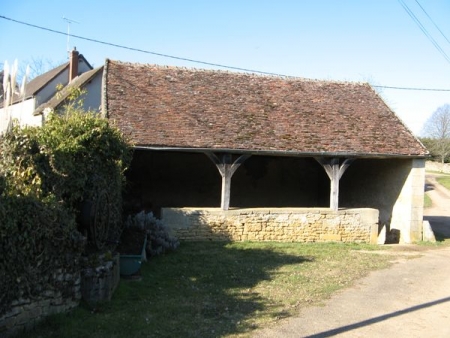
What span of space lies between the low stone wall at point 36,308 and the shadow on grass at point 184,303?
133 millimetres

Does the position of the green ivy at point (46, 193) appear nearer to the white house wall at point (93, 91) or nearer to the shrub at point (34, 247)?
the shrub at point (34, 247)

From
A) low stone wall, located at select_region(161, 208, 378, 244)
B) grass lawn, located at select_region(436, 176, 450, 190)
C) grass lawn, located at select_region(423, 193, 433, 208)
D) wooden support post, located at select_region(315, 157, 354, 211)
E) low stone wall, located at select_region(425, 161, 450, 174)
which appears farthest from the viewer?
low stone wall, located at select_region(425, 161, 450, 174)

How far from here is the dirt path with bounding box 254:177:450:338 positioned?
5758mm

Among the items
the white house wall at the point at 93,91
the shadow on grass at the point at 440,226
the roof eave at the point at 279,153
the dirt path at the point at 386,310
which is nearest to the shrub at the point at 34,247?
the dirt path at the point at 386,310

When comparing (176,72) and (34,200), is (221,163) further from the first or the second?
(34,200)

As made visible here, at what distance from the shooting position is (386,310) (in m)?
6.70

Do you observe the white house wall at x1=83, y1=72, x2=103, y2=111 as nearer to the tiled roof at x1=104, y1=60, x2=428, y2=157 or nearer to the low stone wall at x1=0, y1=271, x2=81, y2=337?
the tiled roof at x1=104, y1=60, x2=428, y2=157

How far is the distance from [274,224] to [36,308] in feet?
27.8

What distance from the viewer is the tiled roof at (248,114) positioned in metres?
12.8

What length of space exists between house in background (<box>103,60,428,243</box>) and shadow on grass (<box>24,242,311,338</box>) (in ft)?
10.4

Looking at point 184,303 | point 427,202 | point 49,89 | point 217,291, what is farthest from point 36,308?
point 427,202

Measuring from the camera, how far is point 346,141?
1387 cm

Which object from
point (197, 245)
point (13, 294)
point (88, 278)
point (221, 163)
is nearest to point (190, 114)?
point (221, 163)

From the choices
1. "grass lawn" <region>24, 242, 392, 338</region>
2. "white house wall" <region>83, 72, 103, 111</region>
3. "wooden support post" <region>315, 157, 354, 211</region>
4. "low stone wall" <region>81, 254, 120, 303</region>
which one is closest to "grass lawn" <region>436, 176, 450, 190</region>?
"wooden support post" <region>315, 157, 354, 211</region>
